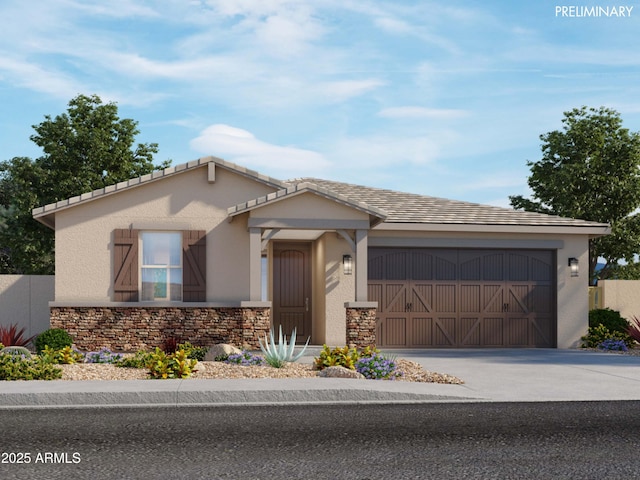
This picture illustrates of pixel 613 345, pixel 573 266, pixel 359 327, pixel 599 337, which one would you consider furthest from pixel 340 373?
pixel 599 337

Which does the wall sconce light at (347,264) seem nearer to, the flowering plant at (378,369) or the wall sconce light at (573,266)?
the flowering plant at (378,369)

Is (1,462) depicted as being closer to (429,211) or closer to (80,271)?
(80,271)

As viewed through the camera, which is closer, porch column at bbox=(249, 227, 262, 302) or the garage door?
porch column at bbox=(249, 227, 262, 302)

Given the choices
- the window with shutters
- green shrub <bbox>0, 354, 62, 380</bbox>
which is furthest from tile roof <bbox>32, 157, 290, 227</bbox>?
green shrub <bbox>0, 354, 62, 380</bbox>

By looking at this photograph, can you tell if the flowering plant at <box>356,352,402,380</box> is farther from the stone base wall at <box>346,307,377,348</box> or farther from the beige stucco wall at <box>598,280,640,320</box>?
the beige stucco wall at <box>598,280,640,320</box>

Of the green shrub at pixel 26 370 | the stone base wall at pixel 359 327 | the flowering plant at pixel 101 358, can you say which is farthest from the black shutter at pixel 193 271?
the green shrub at pixel 26 370

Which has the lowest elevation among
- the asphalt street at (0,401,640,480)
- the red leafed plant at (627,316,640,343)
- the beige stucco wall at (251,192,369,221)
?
the asphalt street at (0,401,640,480)

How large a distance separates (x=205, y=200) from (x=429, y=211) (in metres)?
6.25

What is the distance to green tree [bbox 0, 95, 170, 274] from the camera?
102 ft

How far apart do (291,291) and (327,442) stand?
12721 millimetres

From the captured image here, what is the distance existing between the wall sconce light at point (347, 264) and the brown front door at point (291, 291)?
5.26 feet

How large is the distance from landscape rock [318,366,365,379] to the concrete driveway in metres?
1.82

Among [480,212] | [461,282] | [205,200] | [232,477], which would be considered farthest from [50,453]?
[480,212]

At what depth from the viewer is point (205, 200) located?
757 inches
